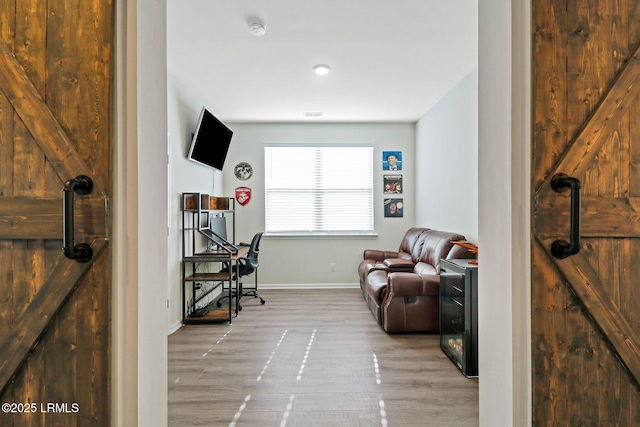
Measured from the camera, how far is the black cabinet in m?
2.56

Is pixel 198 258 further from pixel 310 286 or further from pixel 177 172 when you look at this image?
pixel 310 286

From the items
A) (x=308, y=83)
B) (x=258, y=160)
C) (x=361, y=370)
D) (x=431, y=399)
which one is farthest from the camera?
(x=258, y=160)

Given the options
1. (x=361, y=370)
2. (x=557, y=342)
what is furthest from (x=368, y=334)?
(x=557, y=342)

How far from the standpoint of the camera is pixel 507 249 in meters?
1.15

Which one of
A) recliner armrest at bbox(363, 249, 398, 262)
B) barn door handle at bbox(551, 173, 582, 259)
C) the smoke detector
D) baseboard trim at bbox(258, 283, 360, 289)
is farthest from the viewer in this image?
baseboard trim at bbox(258, 283, 360, 289)

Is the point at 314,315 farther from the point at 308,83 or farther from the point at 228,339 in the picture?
the point at 308,83

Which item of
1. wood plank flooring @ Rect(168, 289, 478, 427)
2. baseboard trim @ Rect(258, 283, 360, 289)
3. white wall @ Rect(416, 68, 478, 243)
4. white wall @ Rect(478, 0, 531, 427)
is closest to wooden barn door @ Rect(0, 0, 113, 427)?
wood plank flooring @ Rect(168, 289, 478, 427)

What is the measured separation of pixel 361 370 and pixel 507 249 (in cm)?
193

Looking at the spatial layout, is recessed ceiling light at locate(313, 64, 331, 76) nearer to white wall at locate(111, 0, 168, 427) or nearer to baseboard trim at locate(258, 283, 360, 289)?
white wall at locate(111, 0, 168, 427)

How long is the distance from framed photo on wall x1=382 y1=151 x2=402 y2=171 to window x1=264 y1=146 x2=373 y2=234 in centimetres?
23

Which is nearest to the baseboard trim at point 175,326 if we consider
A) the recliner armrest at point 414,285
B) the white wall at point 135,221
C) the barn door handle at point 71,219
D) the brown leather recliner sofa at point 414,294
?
the brown leather recliner sofa at point 414,294

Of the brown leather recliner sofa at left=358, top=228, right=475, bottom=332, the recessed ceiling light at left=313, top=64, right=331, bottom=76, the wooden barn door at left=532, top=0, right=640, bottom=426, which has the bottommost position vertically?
the brown leather recliner sofa at left=358, top=228, right=475, bottom=332

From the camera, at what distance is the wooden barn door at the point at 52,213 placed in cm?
110

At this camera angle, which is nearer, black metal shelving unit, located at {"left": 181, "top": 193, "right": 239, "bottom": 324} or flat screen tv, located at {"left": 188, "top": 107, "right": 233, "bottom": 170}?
black metal shelving unit, located at {"left": 181, "top": 193, "right": 239, "bottom": 324}
